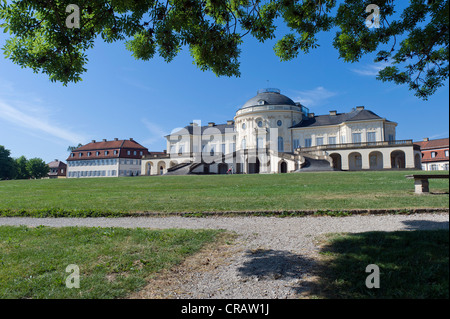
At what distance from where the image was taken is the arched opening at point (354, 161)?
1730 inches

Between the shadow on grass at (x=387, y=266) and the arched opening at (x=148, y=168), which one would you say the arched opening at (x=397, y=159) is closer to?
the shadow on grass at (x=387, y=266)

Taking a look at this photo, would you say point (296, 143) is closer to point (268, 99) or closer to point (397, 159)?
point (268, 99)

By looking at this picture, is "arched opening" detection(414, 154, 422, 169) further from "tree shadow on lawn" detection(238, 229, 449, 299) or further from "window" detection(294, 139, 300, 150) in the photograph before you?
"tree shadow on lawn" detection(238, 229, 449, 299)

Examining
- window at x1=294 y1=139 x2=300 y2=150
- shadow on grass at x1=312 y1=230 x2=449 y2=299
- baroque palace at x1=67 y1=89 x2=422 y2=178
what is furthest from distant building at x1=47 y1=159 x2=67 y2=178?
shadow on grass at x1=312 y1=230 x2=449 y2=299

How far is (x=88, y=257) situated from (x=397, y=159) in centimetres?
4766

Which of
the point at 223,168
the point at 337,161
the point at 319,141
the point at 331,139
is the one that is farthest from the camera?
the point at 223,168

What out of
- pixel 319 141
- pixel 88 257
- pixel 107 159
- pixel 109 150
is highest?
pixel 109 150

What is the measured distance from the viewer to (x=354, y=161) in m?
44.3

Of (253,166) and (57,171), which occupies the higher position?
(57,171)

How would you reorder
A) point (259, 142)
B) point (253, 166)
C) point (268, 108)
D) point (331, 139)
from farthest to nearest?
point (259, 142), point (268, 108), point (331, 139), point (253, 166)

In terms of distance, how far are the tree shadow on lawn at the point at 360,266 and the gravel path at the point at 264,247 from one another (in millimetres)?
30

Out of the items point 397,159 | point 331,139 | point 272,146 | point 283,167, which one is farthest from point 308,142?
point 397,159
